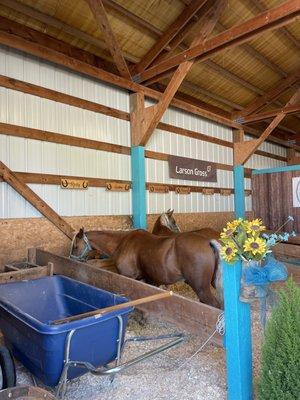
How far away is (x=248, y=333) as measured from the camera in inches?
68.7

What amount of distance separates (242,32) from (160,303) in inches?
149

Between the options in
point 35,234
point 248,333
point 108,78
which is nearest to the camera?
point 248,333

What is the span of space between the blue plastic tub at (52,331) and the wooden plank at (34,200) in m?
1.88

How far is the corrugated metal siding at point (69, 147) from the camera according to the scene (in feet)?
13.9

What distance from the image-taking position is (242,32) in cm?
417

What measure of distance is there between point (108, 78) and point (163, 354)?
14.3ft

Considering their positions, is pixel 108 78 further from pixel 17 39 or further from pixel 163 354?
pixel 163 354

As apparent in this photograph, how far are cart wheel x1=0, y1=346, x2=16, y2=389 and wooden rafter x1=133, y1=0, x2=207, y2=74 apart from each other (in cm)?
508

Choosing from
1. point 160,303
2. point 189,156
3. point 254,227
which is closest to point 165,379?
point 160,303

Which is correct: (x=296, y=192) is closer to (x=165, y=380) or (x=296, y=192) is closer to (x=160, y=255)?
(x=160, y=255)

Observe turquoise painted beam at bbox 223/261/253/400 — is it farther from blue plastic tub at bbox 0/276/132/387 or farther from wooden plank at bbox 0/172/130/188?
wooden plank at bbox 0/172/130/188

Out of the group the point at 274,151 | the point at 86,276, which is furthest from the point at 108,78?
the point at 274,151

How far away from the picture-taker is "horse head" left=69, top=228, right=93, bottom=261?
3.96 meters

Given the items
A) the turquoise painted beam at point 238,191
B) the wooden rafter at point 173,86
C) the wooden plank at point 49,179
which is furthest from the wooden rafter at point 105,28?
the turquoise painted beam at point 238,191
